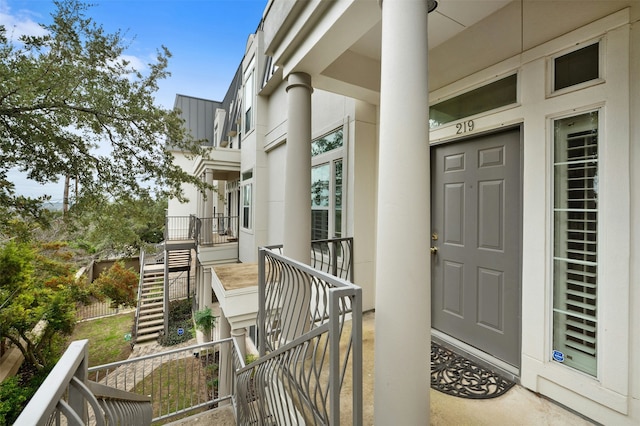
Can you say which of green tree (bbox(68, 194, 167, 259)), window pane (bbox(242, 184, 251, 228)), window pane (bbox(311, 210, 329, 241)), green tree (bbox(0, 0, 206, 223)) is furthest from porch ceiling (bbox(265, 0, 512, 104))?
window pane (bbox(242, 184, 251, 228))

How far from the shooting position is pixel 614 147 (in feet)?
5.56

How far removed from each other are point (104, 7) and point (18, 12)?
105 cm

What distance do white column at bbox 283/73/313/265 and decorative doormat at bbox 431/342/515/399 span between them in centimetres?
153

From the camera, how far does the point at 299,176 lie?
8.93ft

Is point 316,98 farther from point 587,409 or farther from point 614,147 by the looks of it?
point 587,409

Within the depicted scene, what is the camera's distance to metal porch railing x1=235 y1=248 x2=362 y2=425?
134cm

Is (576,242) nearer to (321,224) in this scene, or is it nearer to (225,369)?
(321,224)

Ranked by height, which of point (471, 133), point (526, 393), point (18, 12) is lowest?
point (526, 393)

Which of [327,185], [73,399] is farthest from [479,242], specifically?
[73,399]

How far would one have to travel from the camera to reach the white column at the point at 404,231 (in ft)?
4.49

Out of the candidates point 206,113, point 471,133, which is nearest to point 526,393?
point 471,133

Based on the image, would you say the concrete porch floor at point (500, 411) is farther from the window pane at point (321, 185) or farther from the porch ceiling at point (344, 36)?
the window pane at point (321, 185)

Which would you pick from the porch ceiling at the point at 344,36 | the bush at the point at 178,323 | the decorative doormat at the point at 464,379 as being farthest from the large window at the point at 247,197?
the decorative doormat at the point at 464,379

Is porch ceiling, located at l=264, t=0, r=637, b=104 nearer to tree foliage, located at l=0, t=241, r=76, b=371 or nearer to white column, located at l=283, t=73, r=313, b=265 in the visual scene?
white column, located at l=283, t=73, r=313, b=265
